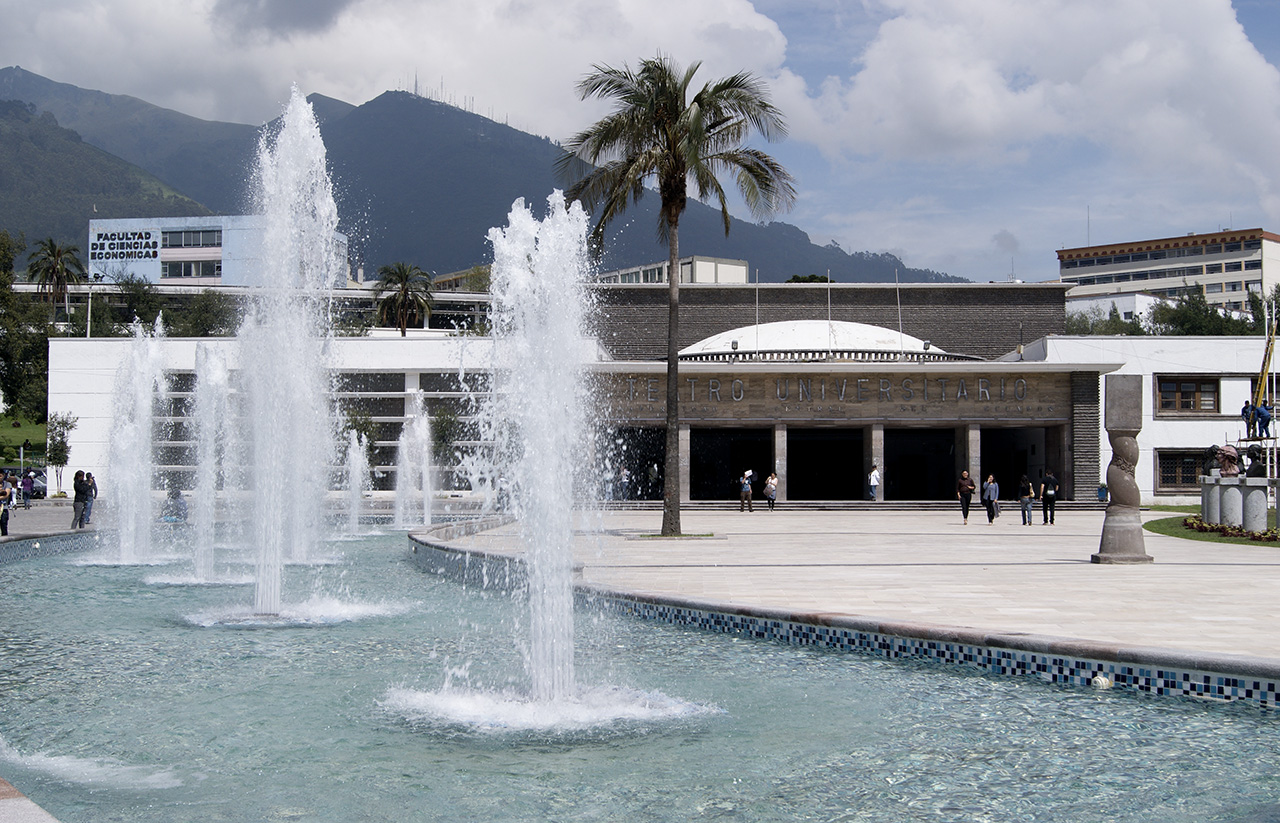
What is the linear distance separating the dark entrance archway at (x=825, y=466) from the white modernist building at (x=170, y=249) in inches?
2857

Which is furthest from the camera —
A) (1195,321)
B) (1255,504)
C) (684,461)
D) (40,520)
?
(1195,321)

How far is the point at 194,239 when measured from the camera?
334 ft

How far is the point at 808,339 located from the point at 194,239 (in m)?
78.9

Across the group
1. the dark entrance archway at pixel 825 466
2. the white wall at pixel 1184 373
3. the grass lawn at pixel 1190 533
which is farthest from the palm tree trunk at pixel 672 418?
the white wall at pixel 1184 373

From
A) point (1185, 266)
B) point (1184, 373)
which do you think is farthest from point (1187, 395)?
point (1185, 266)

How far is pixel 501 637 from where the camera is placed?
1019cm

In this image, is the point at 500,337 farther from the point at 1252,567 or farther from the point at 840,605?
the point at 1252,567

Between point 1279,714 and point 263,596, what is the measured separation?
9401 mm

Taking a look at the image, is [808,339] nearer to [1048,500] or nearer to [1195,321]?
[1048,500]

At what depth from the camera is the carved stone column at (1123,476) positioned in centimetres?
1517

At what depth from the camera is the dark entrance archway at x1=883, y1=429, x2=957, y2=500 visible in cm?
4378

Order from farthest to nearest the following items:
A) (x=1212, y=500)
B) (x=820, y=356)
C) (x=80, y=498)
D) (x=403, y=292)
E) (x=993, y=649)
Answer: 1. (x=403, y=292)
2. (x=820, y=356)
3. (x=80, y=498)
4. (x=1212, y=500)
5. (x=993, y=649)

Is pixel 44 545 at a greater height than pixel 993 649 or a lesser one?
lesser

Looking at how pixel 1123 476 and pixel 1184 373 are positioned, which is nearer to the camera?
pixel 1123 476
